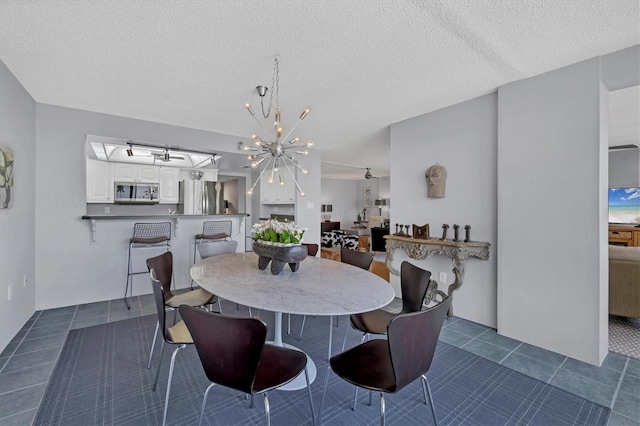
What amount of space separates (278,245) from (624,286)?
3595 mm

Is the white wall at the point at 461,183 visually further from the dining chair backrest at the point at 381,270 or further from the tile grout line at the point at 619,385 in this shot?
the tile grout line at the point at 619,385

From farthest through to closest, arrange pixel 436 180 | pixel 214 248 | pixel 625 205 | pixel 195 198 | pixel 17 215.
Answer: pixel 195 198 → pixel 625 205 → pixel 436 180 → pixel 214 248 → pixel 17 215

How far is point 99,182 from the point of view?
566 centimetres

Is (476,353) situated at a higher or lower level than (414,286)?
lower

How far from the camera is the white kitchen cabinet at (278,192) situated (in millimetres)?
5590

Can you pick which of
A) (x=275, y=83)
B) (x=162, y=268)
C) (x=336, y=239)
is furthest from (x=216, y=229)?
(x=336, y=239)

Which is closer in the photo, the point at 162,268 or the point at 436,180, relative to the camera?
the point at 162,268

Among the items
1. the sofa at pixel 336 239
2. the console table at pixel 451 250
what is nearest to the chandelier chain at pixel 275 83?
the console table at pixel 451 250

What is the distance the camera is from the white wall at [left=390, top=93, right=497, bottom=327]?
2977 millimetres

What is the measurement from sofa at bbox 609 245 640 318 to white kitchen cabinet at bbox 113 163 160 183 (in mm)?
7614

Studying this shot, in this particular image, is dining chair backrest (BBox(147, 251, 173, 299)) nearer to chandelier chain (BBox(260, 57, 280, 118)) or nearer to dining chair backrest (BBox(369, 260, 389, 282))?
chandelier chain (BBox(260, 57, 280, 118))

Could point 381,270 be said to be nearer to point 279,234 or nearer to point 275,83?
point 279,234

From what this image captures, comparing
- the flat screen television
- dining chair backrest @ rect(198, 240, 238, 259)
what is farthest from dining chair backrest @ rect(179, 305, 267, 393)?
the flat screen television

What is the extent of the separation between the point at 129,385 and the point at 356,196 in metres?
10.9
